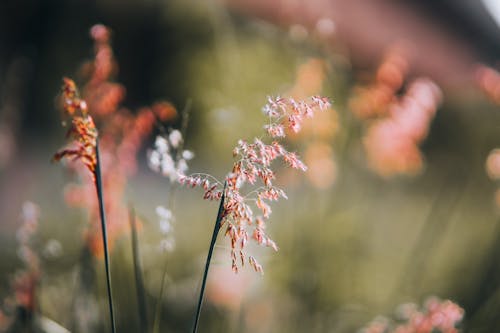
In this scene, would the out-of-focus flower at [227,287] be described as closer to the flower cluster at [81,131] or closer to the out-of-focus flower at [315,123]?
the out-of-focus flower at [315,123]

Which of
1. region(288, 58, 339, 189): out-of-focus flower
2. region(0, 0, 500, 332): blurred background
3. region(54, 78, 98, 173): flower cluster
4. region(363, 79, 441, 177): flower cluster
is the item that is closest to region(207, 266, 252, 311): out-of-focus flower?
region(0, 0, 500, 332): blurred background

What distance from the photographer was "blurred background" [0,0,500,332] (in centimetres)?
253

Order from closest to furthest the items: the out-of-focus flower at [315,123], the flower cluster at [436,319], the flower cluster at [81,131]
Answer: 1. the flower cluster at [81,131]
2. the flower cluster at [436,319]
3. the out-of-focus flower at [315,123]

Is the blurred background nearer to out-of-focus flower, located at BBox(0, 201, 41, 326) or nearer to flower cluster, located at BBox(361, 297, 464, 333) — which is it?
out-of-focus flower, located at BBox(0, 201, 41, 326)

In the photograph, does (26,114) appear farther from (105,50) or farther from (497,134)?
(497,134)

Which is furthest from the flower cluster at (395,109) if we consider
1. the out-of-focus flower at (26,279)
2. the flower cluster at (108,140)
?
the out-of-focus flower at (26,279)

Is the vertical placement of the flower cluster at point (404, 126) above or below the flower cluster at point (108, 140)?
above

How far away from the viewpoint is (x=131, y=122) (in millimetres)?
1967

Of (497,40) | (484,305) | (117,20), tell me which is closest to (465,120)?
(497,40)

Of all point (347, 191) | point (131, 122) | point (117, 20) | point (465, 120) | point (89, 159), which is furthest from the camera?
point (117, 20)

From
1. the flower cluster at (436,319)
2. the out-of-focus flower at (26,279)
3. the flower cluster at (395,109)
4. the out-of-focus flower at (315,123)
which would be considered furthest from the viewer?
the out-of-focus flower at (315,123)

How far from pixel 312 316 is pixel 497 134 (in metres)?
1.94

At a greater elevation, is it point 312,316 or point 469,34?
point 469,34

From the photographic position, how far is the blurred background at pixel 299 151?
99.7 inches
